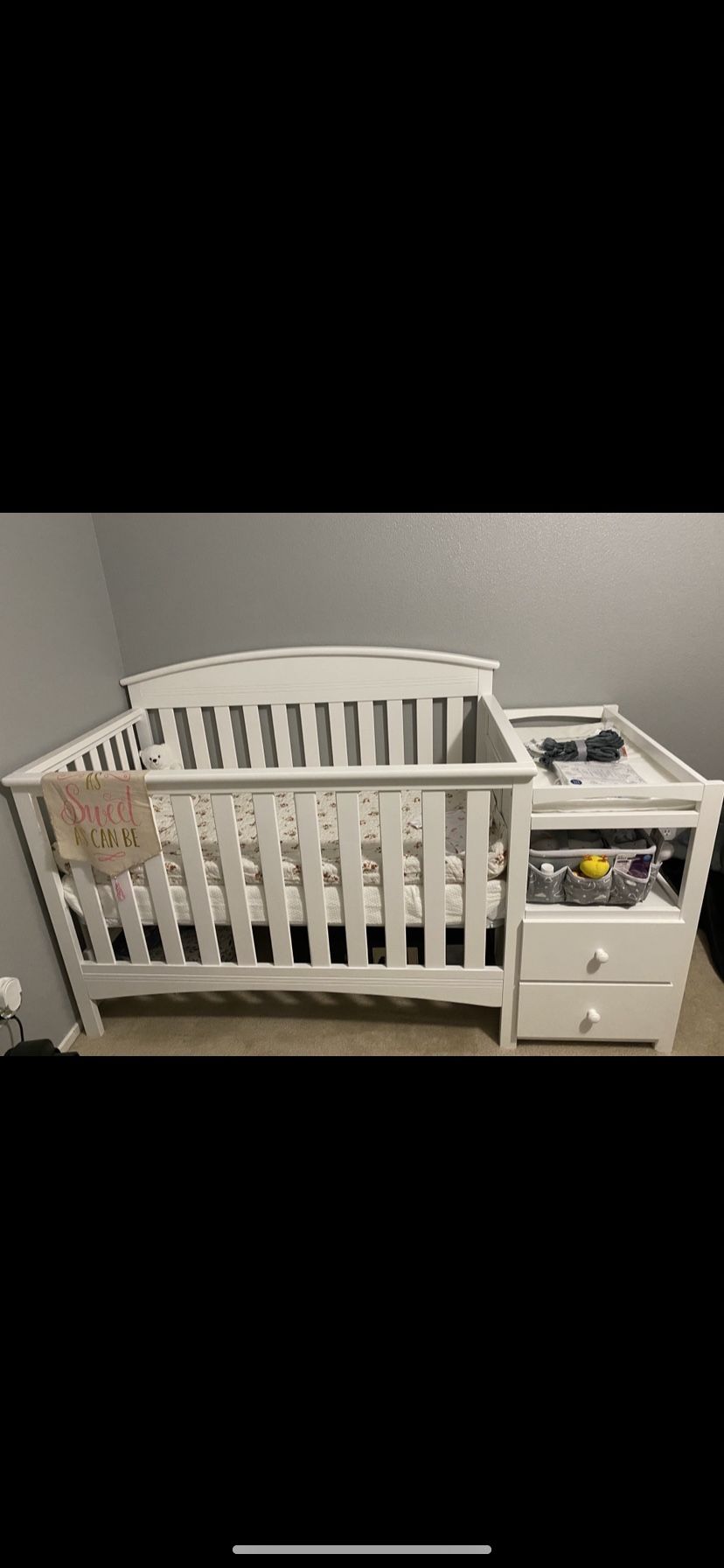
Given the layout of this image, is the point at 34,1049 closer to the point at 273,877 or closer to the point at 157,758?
the point at 273,877

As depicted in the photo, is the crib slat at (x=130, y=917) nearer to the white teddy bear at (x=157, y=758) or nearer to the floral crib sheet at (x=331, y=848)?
the floral crib sheet at (x=331, y=848)

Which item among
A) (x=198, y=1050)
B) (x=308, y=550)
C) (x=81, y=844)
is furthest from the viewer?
(x=308, y=550)

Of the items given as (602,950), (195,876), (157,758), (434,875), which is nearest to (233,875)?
(195,876)

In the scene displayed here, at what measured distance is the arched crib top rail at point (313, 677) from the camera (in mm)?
1759

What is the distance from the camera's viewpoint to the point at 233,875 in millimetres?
1303

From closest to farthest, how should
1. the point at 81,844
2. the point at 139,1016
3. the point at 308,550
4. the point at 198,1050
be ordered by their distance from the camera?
the point at 81,844
the point at 198,1050
the point at 139,1016
the point at 308,550

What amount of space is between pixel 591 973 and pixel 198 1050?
1010 millimetres

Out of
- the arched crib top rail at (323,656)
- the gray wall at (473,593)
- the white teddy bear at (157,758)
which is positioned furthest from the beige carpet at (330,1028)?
the arched crib top rail at (323,656)

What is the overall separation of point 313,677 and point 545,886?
3.18ft

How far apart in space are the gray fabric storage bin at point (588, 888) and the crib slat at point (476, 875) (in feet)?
0.67

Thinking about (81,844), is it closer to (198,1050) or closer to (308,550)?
(198,1050)

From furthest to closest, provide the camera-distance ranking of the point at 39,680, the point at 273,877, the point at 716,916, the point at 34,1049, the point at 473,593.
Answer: the point at 473,593 → the point at 716,916 → the point at 39,680 → the point at 273,877 → the point at 34,1049

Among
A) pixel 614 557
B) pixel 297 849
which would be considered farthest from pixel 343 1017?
pixel 614 557

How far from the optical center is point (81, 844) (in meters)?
1.27
